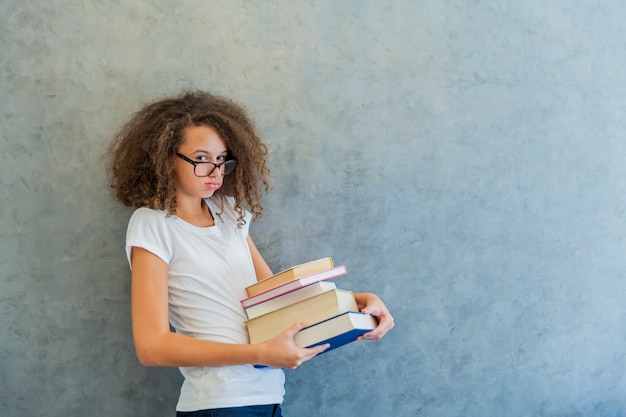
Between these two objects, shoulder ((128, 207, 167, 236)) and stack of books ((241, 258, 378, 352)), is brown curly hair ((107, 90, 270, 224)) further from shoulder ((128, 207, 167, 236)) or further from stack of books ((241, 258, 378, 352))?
stack of books ((241, 258, 378, 352))

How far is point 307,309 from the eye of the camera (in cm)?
152

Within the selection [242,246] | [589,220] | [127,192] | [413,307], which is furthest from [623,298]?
[127,192]

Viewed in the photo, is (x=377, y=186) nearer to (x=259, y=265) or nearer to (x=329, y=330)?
(x=259, y=265)

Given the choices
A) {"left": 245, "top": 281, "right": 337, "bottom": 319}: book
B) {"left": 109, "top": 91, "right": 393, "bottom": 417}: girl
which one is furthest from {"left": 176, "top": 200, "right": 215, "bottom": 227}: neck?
{"left": 245, "top": 281, "right": 337, "bottom": 319}: book

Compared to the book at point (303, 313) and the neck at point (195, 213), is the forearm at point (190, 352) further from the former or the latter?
the neck at point (195, 213)

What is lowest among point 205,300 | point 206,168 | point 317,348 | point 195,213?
→ point 317,348

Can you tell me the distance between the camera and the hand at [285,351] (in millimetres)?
1441

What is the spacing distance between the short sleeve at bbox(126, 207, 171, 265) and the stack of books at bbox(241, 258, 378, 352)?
218mm

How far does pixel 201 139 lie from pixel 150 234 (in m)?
0.25

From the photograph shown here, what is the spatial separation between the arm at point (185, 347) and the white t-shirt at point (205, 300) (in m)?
0.09

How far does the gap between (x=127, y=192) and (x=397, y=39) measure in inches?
34.2

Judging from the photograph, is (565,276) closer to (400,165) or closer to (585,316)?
(585,316)

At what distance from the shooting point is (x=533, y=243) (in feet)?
6.80

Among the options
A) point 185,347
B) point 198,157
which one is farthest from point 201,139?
point 185,347
